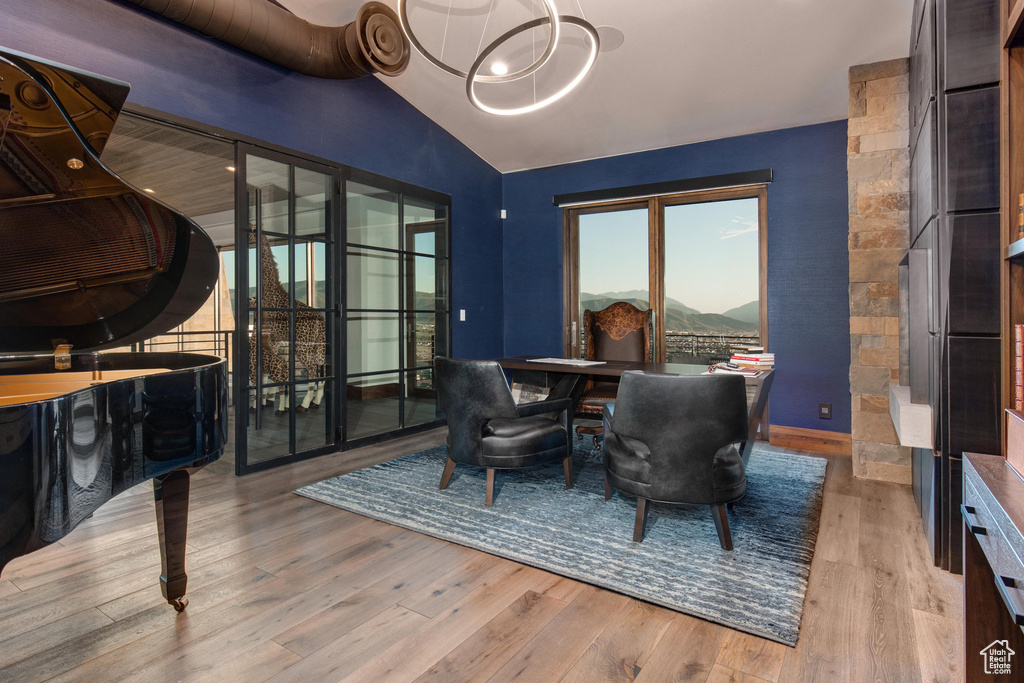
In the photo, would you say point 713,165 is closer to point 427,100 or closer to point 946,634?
point 427,100

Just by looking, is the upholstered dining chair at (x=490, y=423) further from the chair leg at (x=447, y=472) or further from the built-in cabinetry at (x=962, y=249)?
the built-in cabinetry at (x=962, y=249)

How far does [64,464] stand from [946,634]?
8.36 ft

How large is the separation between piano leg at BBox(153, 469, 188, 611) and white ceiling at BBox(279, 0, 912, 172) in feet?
10.3

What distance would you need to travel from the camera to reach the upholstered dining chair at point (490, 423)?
2.65 m

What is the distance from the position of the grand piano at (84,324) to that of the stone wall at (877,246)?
3597mm

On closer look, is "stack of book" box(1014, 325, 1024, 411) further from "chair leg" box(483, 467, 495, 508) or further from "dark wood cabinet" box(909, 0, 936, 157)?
"chair leg" box(483, 467, 495, 508)

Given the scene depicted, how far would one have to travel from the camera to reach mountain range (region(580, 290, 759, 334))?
4.73m

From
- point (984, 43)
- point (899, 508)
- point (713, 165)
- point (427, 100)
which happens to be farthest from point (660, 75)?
point (899, 508)

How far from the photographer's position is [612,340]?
4211 mm

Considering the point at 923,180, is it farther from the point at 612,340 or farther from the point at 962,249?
the point at 612,340

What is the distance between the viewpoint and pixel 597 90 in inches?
165

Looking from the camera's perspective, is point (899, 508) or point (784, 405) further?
point (784, 405)

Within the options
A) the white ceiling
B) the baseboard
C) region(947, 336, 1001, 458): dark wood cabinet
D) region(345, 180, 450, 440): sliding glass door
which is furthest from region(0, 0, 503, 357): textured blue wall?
region(947, 336, 1001, 458): dark wood cabinet

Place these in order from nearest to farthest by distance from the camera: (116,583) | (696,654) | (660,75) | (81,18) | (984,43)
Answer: (696,654)
(984,43)
(116,583)
(81,18)
(660,75)
